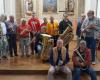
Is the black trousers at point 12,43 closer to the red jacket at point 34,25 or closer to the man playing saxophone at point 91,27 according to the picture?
the red jacket at point 34,25

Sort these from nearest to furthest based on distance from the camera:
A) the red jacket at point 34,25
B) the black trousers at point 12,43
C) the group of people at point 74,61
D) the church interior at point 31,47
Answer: the group of people at point 74,61, the church interior at point 31,47, the black trousers at point 12,43, the red jacket at point 34,25

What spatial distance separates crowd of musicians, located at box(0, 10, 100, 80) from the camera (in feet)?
22.3

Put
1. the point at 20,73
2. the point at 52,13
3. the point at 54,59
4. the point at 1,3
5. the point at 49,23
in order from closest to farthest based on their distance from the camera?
the point at 54,59, the point at 20,73, the point at 49,23, the point at 1,3, the point at 52,13

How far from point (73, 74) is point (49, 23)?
7.79 feet

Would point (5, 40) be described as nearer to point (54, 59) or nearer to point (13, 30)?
point (13, 30)

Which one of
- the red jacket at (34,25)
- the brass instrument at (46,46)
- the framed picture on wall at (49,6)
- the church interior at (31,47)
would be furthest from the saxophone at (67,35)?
the framed picture on wall at (49,6)

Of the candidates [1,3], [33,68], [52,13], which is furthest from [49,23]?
[52,13]

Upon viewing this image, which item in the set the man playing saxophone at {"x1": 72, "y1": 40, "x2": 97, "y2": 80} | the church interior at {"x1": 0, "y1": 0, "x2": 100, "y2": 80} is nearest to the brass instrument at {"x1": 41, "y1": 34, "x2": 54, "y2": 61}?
the church interior at {"x1": 0, "y1": 0, "x2": 100, "y2": 80}

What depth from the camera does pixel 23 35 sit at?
848 centimetres

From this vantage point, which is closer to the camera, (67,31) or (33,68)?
(33,68)

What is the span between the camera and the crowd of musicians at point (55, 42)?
6797mm

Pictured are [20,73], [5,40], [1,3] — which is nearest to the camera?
[20,73]

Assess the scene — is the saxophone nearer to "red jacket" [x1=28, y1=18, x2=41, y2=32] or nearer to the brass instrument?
the brass instrument

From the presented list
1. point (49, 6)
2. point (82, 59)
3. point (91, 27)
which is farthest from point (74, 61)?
point (49, 6)
